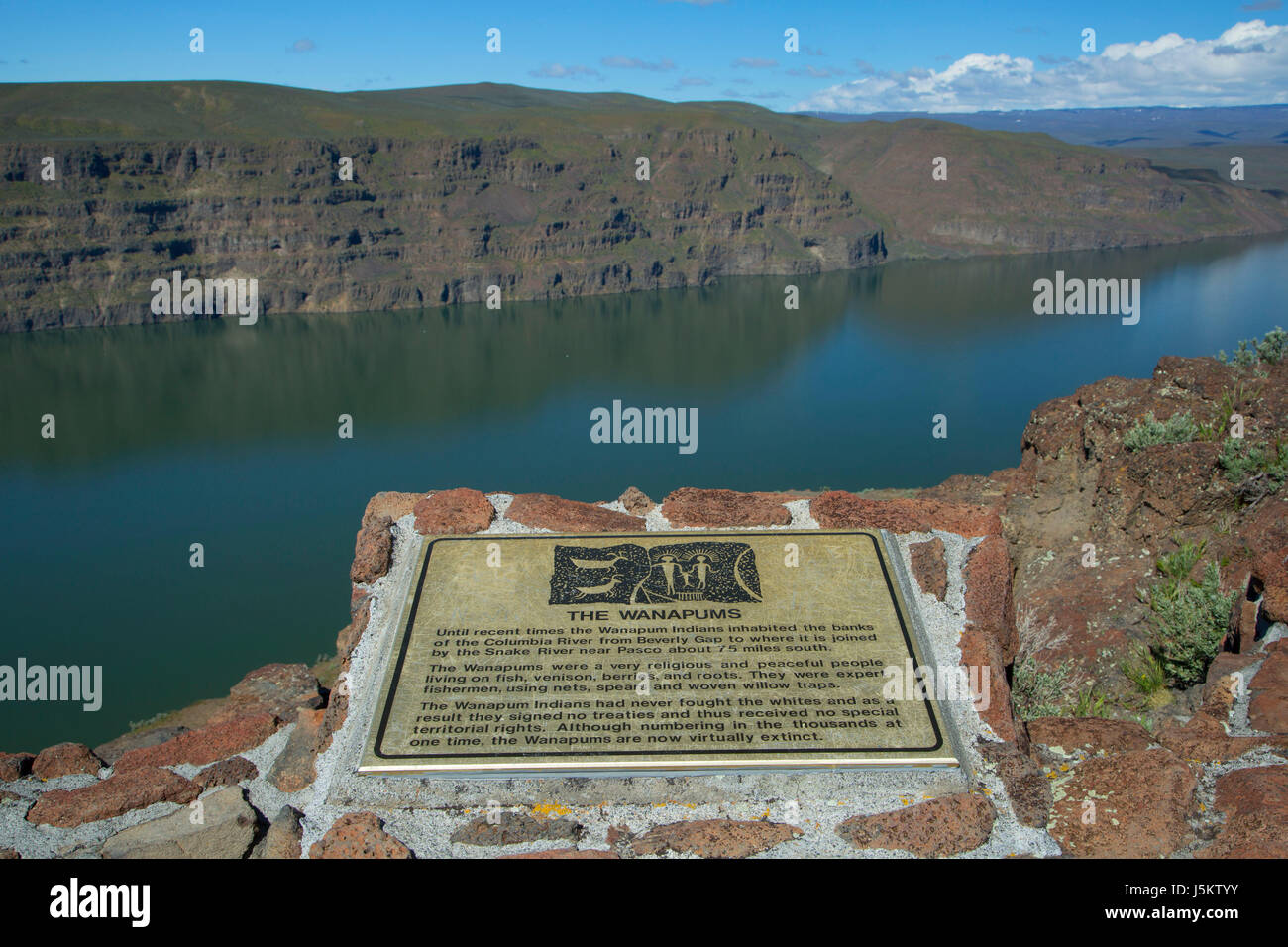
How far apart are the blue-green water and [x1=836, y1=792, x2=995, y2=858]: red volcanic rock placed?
17077mm

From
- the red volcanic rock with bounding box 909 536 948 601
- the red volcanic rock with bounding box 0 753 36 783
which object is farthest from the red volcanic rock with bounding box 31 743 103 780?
the red volcanic rock with bounding box 909 536 948 601

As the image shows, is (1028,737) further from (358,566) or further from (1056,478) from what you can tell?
(1056,478)

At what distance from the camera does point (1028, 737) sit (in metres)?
5.36

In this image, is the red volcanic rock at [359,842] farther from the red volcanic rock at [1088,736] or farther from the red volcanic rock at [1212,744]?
the red volcanic rock at [1212,744]

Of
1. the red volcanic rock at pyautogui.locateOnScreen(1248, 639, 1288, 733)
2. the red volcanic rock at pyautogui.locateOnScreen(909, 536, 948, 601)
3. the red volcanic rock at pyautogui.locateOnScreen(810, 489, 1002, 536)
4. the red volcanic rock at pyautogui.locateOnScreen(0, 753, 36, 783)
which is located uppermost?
the red volcanic rock at pyautogui.locateOnScreen(810, 489, 1002, 536)

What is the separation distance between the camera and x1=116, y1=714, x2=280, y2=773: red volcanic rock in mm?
5934

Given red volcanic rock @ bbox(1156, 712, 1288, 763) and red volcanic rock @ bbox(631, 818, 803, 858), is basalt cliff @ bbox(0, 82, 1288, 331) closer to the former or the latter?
red volcanic rock @ bbox(631, 818, 803, 858)

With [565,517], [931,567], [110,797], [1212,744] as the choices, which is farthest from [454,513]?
[1212,744]

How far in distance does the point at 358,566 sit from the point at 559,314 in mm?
82681

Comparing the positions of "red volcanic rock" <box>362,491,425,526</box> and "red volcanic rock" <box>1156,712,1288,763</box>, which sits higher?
"red volcanic rock" <box>362,491,425,526</box>

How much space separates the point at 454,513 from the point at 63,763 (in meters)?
3.00

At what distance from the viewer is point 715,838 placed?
4562 mm

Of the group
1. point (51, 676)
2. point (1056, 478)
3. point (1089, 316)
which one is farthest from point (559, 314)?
point (1056, 478)

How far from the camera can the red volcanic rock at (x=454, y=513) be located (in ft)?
21.3
